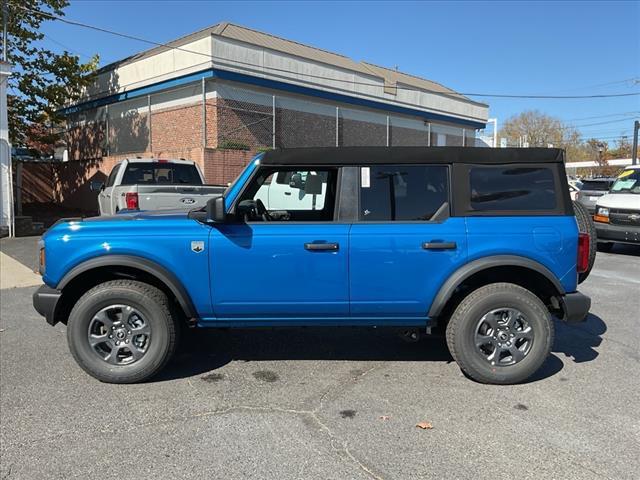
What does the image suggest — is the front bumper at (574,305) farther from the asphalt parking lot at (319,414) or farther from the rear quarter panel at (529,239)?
the asphalt parking lot at (319,414)

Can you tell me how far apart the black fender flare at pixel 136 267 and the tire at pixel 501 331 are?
2180mm

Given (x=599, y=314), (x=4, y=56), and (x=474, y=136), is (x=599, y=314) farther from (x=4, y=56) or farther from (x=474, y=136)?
(x=474, y=136)

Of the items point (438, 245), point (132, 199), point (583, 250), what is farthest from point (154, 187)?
point (583, 250)

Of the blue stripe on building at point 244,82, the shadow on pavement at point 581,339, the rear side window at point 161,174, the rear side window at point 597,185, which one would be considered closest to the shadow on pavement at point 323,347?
the shadow on pavement at point 581,339

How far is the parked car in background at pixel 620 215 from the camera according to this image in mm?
10773

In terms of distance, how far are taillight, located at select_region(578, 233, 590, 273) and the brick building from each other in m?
13.7

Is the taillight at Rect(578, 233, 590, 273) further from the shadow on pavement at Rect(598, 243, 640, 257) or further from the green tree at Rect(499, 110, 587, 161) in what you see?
the green tree at Rect(499, 110, 587, 161)

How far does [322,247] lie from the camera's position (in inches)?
159

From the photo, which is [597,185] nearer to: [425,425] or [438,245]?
[438,245]

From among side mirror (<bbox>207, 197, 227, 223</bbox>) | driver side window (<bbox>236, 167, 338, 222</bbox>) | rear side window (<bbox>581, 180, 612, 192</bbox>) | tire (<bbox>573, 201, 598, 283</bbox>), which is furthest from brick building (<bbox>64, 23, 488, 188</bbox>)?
tire (<bbox>573, 201, 598, 283</bbox>)

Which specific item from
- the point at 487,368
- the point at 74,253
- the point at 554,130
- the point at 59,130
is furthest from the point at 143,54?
the point at 554,130

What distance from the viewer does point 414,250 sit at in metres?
4.04

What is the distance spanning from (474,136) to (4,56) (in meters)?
27.8

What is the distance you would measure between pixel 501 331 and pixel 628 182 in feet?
32.9
